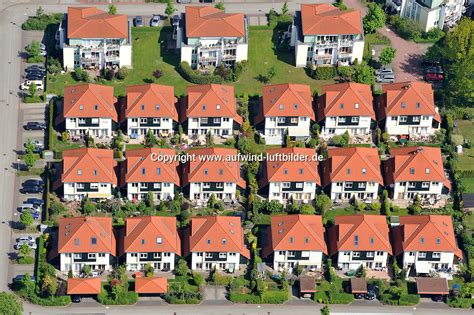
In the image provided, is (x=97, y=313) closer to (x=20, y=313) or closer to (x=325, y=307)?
(x=20, y=313)

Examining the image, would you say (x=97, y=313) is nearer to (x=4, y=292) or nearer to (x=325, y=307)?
(x=4, y=292)

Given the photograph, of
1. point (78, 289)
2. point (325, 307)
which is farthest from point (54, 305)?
point (325, 307)

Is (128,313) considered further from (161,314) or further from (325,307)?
(325,307)

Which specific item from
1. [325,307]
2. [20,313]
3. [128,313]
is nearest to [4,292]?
[20,313]

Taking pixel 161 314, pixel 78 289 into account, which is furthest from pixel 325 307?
pixel 78 289
